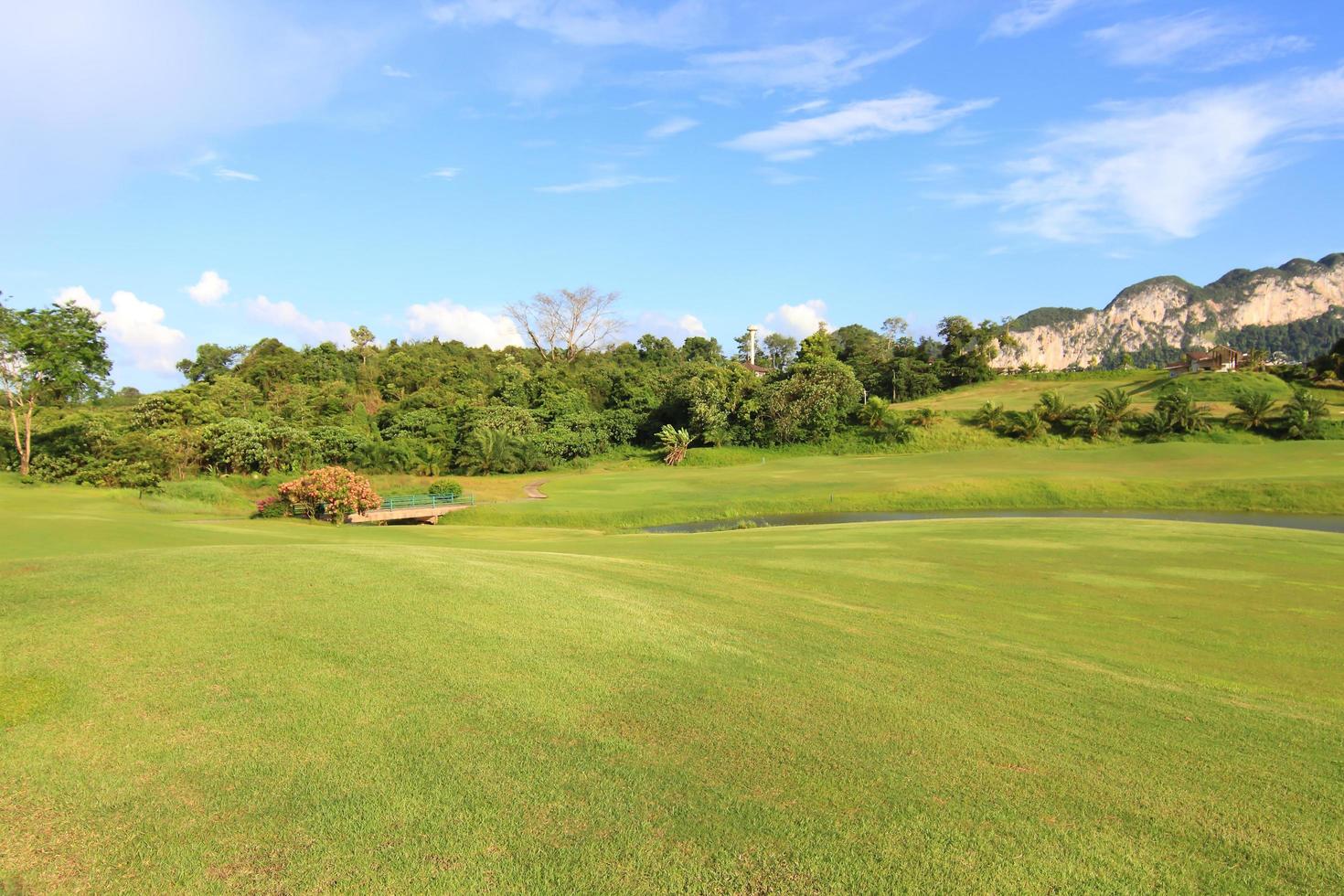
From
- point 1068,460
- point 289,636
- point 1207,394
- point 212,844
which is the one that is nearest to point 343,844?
point 212,844

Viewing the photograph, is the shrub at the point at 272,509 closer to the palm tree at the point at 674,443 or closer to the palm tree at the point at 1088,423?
the palm tree at the point at 674,443

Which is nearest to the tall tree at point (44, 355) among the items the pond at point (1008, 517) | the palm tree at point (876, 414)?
the pond at point (1008, 517)

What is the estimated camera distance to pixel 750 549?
21.8 metres

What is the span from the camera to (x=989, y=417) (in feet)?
219

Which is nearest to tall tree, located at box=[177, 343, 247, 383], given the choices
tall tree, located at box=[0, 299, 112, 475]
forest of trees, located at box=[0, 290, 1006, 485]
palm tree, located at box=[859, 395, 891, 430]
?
forest of trees, located at box=[0, 290, 1006, 485]

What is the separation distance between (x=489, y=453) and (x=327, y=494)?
2430 centimetres

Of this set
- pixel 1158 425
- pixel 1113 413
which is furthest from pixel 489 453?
pixel 1158 425

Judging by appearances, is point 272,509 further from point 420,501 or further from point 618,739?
point 618,739

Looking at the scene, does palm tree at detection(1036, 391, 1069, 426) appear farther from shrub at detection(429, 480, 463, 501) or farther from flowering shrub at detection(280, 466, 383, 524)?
flowering shrub at detection(280, 466, 383, 524)

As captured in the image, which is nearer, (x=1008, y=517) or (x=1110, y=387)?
(x=1008, y=517)

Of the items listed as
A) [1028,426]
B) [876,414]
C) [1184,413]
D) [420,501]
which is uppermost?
[876,414]

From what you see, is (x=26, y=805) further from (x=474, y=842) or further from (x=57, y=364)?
(x=57, y=364)

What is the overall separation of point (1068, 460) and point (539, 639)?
169ft

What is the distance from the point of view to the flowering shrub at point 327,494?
37.1 meters
